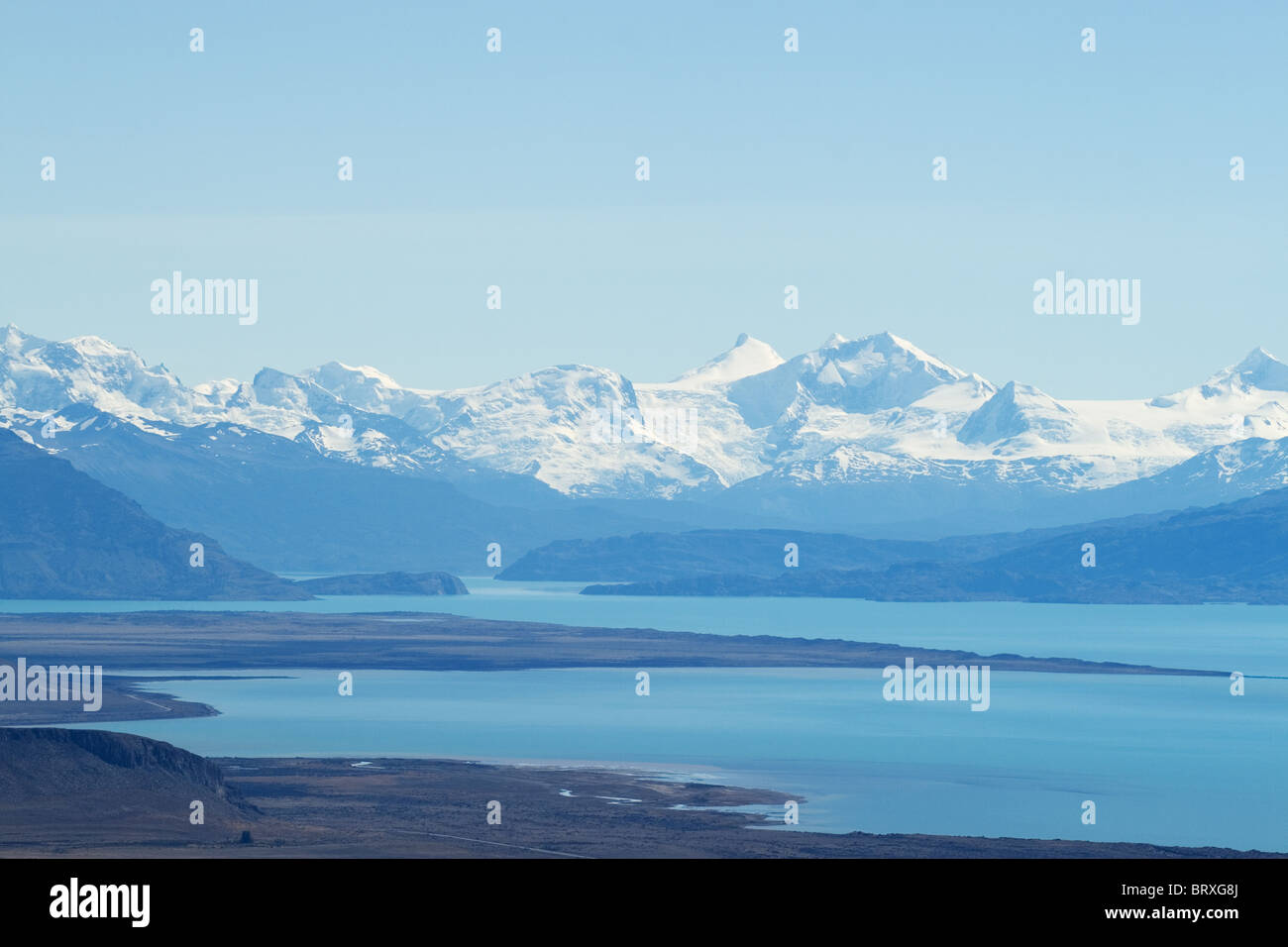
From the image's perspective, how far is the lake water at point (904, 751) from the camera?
113125 mm

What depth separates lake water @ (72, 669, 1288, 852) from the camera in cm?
11312

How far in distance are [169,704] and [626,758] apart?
60768mm

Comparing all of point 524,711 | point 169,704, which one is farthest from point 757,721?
point 169,704

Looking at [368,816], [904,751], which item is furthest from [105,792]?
[904,751]

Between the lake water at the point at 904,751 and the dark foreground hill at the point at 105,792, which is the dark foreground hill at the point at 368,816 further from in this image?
the lake water at the point at 904,751

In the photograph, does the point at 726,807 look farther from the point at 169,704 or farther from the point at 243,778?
the point at 169,704

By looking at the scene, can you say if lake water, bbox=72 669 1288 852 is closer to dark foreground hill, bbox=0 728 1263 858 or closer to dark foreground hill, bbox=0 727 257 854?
dark foreground hill, bbox=0 728 1263 858

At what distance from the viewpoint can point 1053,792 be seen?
12625cm

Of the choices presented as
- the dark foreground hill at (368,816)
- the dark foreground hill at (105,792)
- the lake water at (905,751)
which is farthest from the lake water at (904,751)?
the dark foreground hill at (105,792)

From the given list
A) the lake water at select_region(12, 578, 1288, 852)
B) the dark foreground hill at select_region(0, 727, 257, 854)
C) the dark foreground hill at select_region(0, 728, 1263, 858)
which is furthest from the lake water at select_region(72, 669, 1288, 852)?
the dark foreground hill at select_region(0, 727, 257, 854)

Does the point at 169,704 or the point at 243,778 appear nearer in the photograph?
the point at 243,778

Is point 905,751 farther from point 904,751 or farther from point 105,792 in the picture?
point 105,792
